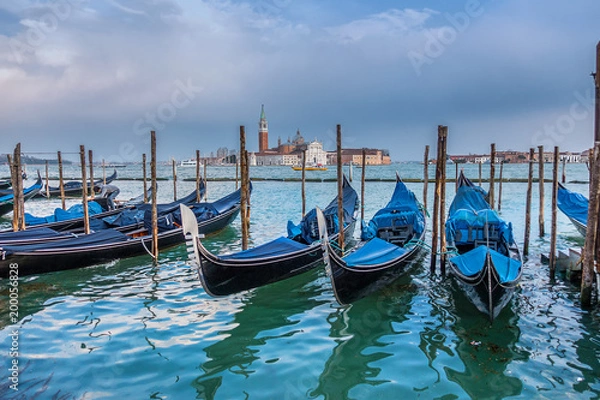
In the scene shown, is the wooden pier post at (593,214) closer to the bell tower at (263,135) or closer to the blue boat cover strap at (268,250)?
the blue boat cover strap at (268,250)

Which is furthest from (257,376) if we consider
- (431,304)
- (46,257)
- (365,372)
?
(46,257)

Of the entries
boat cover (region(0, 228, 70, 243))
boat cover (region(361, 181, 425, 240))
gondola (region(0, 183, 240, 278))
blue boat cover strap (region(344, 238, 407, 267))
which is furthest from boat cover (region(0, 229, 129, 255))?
boat cover (region(361, 181, 425, 240))

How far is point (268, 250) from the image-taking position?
17.0 ft

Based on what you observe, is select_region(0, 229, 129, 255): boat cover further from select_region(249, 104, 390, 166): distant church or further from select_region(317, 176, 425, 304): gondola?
select_region(249, 104, 390, 166): distant church

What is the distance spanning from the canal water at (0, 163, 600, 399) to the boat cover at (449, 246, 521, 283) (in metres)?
0.43

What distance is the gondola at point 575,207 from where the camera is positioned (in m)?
8.32

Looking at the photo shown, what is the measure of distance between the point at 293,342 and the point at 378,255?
1756mm

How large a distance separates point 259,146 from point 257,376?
10033 cm

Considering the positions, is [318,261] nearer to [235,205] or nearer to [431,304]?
[431,304]

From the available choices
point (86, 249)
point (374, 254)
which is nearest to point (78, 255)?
point (86, 249)

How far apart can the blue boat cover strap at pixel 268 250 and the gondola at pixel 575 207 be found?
6.08 meters

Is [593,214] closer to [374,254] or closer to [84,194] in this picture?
[374,254]

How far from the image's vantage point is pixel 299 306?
15.4 ft

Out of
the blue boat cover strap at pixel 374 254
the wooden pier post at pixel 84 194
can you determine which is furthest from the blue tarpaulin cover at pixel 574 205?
the wooden pier post at pixel 84 194
